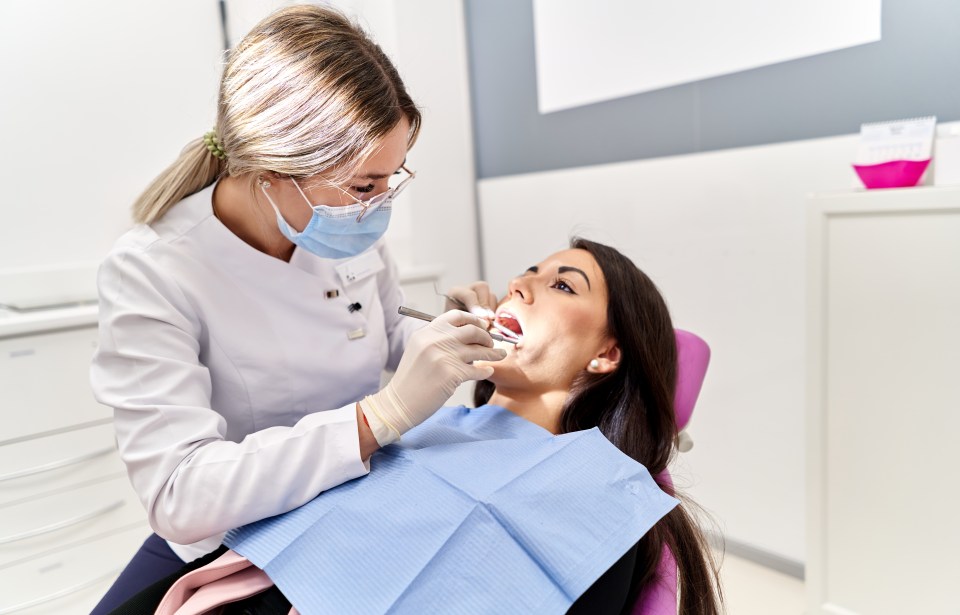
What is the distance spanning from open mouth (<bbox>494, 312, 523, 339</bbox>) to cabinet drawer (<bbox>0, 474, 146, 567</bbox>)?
1.22 metres

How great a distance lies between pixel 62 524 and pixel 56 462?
0.53 ft

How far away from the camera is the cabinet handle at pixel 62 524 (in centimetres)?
168

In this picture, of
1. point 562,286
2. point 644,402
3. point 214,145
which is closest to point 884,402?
point 644,402

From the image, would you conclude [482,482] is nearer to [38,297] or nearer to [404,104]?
[404,104]

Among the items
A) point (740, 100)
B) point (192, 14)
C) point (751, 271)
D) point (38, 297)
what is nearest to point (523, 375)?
point (751, 271)

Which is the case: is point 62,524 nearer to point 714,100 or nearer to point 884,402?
point 884,402

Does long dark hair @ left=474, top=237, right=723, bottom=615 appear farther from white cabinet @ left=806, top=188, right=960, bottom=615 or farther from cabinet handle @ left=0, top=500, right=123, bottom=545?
cabinet handle @ left=0, top=500, right=123, bottom=545

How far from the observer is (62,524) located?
1752mm

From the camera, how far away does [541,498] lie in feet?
3.33

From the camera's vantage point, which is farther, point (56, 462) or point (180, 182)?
point (56, 462)

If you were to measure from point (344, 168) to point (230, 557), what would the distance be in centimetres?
61

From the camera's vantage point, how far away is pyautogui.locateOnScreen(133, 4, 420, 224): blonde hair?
103 cm

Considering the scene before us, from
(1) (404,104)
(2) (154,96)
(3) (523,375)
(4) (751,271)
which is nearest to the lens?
(1) (404,104)

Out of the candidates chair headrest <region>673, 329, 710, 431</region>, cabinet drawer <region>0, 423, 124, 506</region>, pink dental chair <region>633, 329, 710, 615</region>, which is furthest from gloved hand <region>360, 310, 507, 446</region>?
cabinet drawer <region>0, 423, 124, 506</region>
